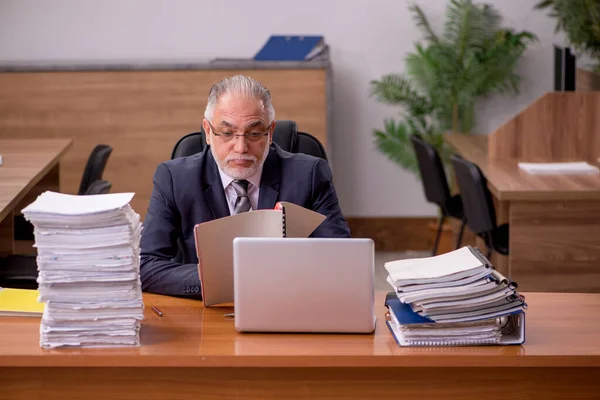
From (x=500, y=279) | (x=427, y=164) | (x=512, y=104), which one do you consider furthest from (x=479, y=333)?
(x=512, y=104)

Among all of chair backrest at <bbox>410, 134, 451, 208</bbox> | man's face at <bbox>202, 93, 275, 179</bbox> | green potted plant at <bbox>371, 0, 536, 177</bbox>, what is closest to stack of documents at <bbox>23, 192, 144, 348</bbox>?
man's face at <bbox>202, 93, 275, 179</bbox>

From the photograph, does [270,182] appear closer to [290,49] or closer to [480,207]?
[480,207]

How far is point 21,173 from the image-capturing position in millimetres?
4617

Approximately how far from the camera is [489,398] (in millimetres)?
2430

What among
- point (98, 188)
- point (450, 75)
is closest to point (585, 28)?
point (450, 75)

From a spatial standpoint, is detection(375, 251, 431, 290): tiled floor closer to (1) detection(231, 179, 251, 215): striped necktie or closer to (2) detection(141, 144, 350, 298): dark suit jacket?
(2) detection(141, 144, 350, 298): dark suit jacket

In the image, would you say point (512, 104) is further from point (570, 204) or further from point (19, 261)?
point (19, 261)

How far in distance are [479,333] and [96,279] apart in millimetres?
908

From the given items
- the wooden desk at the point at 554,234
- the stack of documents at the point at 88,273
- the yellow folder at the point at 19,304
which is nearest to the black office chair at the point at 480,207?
the wooden desk at the point at 554,234

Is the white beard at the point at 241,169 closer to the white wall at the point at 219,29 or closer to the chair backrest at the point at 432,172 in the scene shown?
the chair backrest at the point at 432,172

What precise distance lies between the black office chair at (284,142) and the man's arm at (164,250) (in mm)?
322

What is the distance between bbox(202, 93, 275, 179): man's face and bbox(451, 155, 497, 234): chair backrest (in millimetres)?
1962

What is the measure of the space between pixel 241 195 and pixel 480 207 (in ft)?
6.58

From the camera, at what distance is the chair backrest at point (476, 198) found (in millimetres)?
4926
